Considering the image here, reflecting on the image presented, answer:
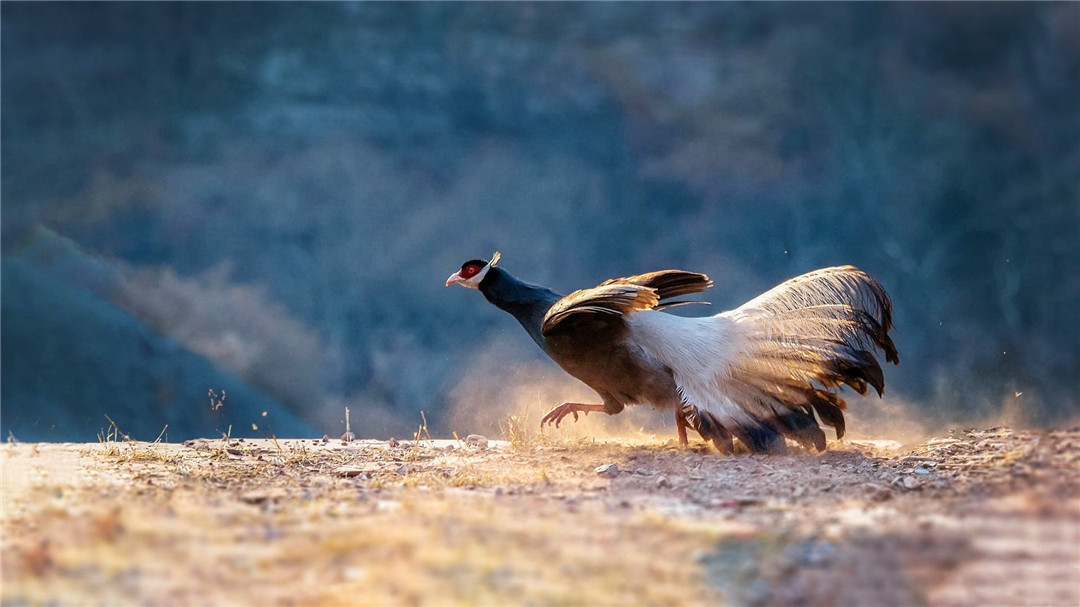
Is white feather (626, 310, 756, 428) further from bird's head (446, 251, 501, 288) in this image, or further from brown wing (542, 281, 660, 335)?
bird's head (446, 251, 501, 288)

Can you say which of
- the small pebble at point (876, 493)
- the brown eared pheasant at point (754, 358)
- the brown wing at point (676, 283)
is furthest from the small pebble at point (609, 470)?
the brown wing at point (676, 283)

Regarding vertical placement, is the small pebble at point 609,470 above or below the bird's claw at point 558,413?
below

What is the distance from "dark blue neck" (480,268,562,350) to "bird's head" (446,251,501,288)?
0.07 metres

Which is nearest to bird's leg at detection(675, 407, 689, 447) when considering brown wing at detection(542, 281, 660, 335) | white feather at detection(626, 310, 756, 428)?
white feather at detection(626, 310, 756, 428)

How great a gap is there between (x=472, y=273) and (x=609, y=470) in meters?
2.59

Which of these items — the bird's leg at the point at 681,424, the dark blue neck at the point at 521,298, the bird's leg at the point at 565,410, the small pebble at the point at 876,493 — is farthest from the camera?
the bird's leg at the point at 565,410

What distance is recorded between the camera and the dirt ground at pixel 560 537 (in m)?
3.08

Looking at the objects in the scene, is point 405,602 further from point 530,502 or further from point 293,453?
point 293,453

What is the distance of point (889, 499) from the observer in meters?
4.62

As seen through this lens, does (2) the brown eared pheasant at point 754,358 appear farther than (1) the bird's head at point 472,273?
No

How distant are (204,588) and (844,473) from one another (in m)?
4.48

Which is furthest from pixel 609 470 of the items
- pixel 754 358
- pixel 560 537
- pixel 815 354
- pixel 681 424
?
pixel 560 537

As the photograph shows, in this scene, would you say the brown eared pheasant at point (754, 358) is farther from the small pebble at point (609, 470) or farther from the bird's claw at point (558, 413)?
the small pebble at point (609, 470)

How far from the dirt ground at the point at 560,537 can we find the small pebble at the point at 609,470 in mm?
97
